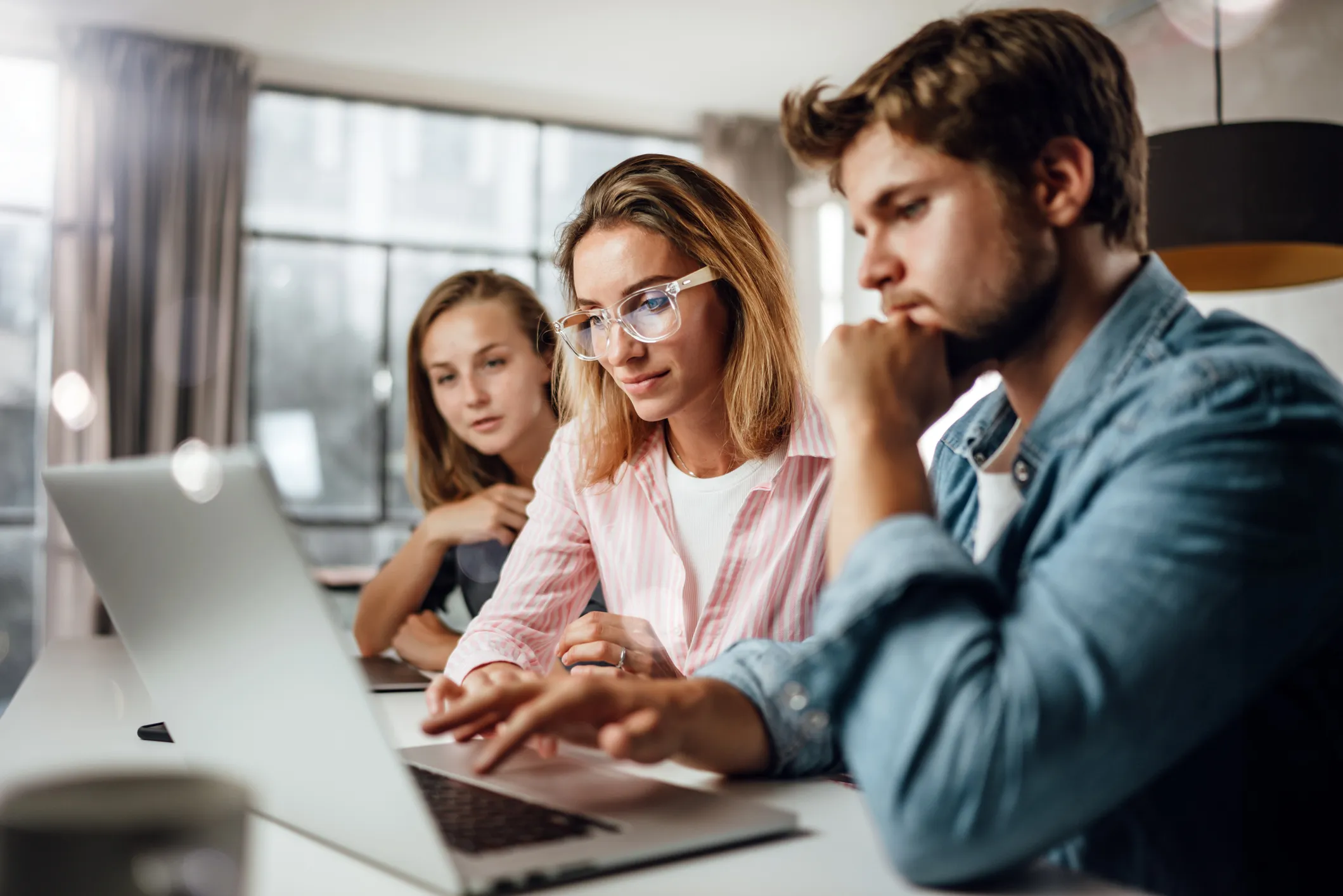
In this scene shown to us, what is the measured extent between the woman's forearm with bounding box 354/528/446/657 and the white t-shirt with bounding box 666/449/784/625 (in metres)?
0.60

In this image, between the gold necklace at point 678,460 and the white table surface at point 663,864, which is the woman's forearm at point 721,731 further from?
the gold necklace at point 678,460

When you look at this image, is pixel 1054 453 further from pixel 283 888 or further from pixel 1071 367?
pixel 283 888

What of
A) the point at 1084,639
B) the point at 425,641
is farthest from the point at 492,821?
the point at 425,641

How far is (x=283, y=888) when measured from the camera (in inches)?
23.2

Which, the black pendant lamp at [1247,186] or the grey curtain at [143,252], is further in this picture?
the grey curtain at [143,252]

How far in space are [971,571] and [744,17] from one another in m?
4.27

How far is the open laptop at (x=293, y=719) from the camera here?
0.54 m

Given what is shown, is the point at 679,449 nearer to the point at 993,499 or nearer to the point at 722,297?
the point at 722,297

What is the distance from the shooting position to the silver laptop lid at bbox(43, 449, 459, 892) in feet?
1.75

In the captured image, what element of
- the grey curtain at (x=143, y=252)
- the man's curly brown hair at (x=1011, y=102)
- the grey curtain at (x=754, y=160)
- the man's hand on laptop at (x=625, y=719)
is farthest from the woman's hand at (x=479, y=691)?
the grey curtain at (x=754, y=160)

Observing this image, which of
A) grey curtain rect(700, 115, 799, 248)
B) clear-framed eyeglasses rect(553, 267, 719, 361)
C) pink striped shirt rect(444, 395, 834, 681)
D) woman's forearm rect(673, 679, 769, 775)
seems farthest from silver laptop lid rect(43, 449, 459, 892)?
grey curtain rect(700, 115, 799, 248)

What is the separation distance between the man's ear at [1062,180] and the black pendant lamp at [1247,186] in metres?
1.22

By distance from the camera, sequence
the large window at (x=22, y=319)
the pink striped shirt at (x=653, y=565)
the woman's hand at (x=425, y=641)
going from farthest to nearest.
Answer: the large window at (x=22, y=319)
the woman's hand at (x=425, y=641)
the pink striped shirt at (x=653, y=565)

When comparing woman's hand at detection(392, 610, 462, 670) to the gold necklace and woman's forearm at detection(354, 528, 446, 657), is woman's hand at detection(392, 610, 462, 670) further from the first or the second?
the gold necklace
